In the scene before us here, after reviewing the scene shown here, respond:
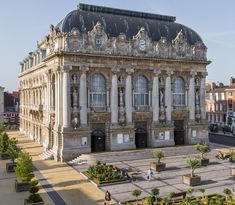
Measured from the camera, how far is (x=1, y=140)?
1964 inches

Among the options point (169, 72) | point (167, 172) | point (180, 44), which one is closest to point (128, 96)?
point (169, 72)

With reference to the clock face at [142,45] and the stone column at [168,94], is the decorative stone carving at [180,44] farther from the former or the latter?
the clock face at [142,45]

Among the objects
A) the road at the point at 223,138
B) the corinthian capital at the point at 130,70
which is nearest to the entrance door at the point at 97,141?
the corinthian capital at the point at 130,70

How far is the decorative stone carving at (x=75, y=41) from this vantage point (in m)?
49.8

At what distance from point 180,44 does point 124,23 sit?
11.4m

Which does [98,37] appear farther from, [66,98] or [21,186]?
[21,186]

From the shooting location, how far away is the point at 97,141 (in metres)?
52.9

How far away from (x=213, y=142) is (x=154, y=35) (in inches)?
1136

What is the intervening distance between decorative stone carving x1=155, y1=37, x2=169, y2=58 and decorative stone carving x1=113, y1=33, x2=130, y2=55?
6.08 metres

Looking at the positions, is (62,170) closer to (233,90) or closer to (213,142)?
(213,142)

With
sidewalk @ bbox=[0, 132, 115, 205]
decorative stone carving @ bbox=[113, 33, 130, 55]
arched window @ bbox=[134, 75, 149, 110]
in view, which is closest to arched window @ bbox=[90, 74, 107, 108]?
decorative stone carving @ bbox=[113, 33, 130, 55]

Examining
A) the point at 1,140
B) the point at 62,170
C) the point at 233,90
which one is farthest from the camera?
the point at 233,90

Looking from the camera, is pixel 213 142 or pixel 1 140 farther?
pixel 213 142

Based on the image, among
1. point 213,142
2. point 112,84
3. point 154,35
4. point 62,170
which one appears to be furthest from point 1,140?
point 213,142
